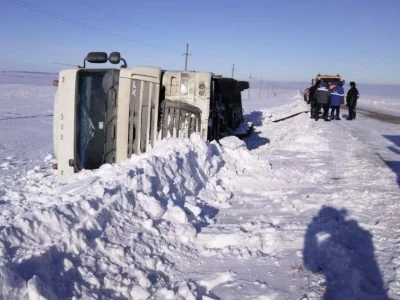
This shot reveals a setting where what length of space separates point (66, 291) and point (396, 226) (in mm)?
3450

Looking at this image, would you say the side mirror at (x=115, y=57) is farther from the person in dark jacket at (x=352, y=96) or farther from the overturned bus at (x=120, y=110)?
the person in dark jacket at (x=352, y=96)

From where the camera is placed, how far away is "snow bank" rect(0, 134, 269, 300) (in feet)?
8.90

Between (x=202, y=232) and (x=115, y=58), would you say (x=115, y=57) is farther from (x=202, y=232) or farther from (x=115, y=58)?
(x=202, y=232)

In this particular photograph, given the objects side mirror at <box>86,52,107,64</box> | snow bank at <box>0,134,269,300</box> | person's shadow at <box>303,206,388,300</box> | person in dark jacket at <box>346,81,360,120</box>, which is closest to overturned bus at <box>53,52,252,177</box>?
side mirror at <box>86,52,107,64</box>

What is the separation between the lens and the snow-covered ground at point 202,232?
2863 mm

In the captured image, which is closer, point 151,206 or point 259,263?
point 259,263

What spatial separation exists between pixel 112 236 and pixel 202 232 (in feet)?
3.36

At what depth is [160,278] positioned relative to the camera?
10.3 feet

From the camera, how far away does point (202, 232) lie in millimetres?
4008

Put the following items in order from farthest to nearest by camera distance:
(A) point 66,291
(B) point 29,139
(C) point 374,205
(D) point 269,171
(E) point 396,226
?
(B) point 29,139, (D) point 269,171, (C) point 374,205, (E) point 396,226, (A) point 66,291

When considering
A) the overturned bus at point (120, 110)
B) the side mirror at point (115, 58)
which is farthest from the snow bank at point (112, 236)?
the side mirror at point (115, 58)

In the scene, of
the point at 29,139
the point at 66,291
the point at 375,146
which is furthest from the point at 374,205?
the point at 29,139

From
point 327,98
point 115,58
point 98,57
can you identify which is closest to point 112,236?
point 115,58

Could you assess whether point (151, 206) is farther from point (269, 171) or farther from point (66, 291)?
point (269, 171)
